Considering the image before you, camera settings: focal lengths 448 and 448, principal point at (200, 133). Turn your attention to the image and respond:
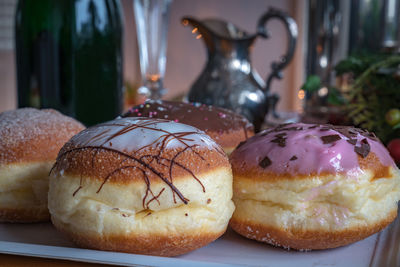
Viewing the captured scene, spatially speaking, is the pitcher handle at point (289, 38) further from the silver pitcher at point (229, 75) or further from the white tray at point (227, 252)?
the white tray at point (227, 252)

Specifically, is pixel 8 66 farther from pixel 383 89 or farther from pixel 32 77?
pixel 383 89

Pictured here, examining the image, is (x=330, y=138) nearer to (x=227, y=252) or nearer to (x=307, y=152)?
(x=307, y=152)

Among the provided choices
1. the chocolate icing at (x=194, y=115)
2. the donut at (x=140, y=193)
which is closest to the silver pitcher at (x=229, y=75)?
the chocolate icing at (x=194, y=115)

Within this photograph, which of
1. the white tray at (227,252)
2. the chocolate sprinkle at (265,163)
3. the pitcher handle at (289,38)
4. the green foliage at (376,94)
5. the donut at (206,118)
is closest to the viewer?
the white tray at (227,252)

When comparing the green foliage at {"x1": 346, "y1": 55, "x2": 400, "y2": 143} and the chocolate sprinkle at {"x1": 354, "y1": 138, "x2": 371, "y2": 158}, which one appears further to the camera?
the green foliage at {"x1": 346, "y1": 55, "x2": 400, "y2": 143}

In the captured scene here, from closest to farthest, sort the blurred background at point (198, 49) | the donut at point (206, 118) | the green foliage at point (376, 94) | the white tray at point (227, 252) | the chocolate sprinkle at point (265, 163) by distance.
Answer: the white tray at point (227, 252) < the chocolate sprinkle at point (265, 163) < the donut at point (206, 118) < the green foliage at point (376, 94) < the blurred background at point (198, 49)

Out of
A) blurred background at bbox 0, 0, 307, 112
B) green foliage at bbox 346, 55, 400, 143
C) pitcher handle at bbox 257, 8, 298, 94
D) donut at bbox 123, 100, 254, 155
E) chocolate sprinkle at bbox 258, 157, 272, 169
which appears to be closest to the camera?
chocolate sprinkle at bbox 258, 157, 272, 169

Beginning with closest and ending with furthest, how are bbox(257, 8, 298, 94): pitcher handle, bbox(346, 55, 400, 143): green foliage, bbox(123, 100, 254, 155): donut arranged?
bbox(123, 100, 254, 155): donut
bbox(346, 55, 400, 143): green foliage
bbox(257, 8, 298, 94): pitcher handle

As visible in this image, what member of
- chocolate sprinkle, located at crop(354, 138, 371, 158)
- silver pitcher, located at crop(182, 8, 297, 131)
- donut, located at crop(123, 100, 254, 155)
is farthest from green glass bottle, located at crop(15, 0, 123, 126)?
chocolate sprinkle, located at crop(354, 138, 371, 158)

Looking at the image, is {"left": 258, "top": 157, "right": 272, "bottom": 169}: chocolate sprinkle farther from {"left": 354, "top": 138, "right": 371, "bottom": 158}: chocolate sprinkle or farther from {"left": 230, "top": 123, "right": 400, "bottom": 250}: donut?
{"left": 354, "top": 138, "right": 371, "bottom": 158}: chocolate sprinkle
